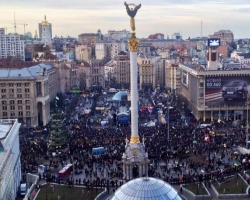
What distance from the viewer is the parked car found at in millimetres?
53312

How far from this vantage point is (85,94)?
265 ft

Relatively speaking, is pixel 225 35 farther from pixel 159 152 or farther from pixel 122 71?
pixel 159 152

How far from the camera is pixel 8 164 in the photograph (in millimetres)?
25438

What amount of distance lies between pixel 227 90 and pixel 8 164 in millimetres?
34456

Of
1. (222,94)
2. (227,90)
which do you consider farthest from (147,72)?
(227,90)

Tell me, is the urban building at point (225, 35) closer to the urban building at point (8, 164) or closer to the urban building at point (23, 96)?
the urban building at point (23, 96)

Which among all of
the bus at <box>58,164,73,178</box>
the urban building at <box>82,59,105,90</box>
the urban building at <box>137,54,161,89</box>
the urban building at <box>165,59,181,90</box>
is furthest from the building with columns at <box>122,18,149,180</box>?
the urban building at <box>82,59,105,90</box>

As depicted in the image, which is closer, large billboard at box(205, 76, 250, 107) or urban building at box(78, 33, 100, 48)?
large billboard at box(205, 76, 250, 107)

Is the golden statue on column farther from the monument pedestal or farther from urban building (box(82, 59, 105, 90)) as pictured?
urban building (box(82, 59, 105, 90))

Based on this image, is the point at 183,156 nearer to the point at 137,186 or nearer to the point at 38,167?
the point at 38,167

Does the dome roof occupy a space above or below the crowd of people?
above

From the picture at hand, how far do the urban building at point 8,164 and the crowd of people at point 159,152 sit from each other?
271 centimetres

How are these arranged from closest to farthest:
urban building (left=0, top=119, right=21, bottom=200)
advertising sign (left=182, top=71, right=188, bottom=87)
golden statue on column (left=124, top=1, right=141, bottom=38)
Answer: urban building (left=0, top=119, right=21, bottom=200)
golden statue on column (left=124, top=1, right=141, bottom=38)
advertising sign (left=182, top=71, right=188, bottom=87)

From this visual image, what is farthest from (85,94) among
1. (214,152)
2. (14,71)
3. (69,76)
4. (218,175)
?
(218,175)
